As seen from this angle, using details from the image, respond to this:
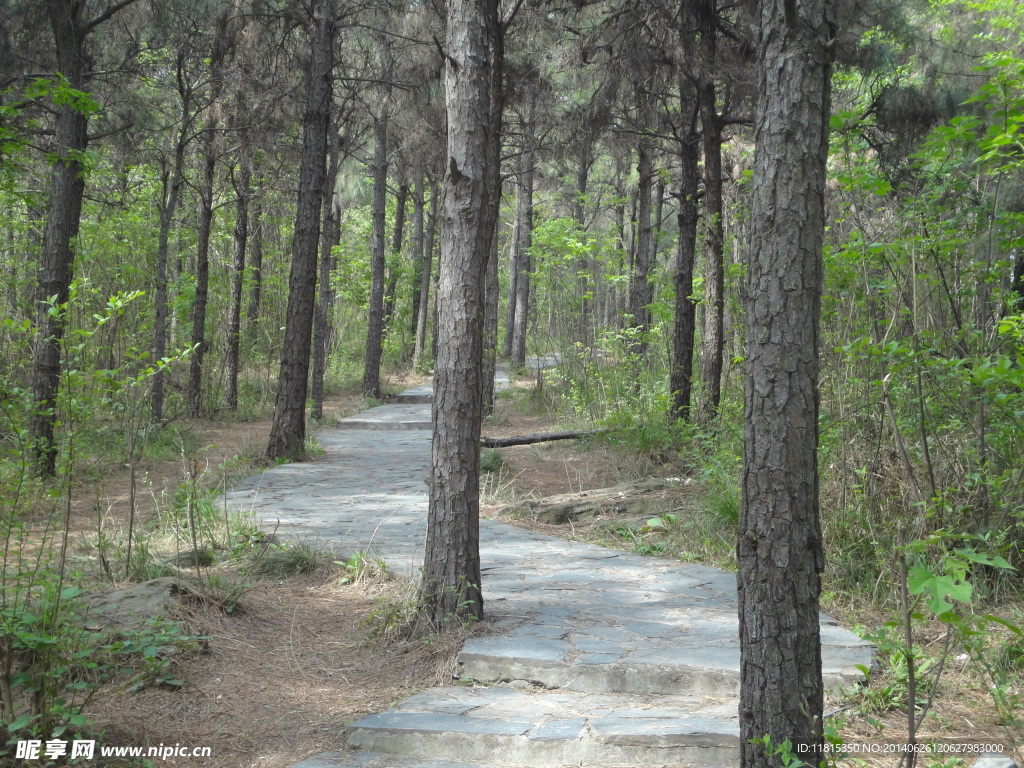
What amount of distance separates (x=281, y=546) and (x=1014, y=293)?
17.2ft

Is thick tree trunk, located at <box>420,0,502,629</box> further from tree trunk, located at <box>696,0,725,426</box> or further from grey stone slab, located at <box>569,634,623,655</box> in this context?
tree trunk, located at <box>696,0,725,426</box>

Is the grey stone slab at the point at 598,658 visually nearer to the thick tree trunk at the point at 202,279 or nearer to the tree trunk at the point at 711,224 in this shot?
the tree trunk at the point at 711,224

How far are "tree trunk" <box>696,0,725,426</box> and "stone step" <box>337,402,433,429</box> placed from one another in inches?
247

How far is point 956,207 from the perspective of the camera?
19.9 ft

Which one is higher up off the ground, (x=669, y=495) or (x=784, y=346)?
(x=784, y=346)

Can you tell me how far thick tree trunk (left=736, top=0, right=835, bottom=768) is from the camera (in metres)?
2.46

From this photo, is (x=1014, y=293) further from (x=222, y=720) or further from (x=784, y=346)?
(x=222, y=720)

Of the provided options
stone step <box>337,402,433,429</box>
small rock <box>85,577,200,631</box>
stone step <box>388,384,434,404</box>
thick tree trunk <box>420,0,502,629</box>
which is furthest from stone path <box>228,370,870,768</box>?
stone step <box>388,384,434,404</box>

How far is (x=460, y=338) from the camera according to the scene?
438 cm

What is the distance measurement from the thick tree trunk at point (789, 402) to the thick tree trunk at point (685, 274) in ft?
24.6

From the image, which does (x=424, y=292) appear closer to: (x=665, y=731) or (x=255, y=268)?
(x=255, y=268)

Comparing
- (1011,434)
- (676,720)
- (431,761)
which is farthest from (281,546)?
(1011,434)

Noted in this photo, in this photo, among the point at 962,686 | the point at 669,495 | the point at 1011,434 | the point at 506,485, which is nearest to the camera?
the point at 962,686

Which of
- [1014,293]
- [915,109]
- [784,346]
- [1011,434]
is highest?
[915,109]
